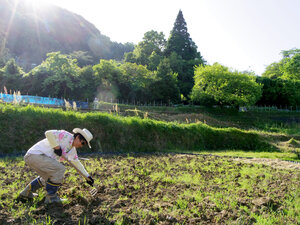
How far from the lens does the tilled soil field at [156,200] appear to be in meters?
3.73

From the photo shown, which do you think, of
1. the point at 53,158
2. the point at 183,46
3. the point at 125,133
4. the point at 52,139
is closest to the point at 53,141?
the point at 52,139

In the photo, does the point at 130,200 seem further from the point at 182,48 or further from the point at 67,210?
the point at 182,48

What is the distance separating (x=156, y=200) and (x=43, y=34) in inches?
4325

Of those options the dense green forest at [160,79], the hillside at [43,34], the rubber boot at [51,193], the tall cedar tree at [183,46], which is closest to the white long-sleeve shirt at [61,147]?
the rubber boot at [51,193]

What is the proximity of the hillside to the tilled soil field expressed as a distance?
8544 cm

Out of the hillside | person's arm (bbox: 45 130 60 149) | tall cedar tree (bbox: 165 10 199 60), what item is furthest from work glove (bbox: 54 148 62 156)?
the hillside

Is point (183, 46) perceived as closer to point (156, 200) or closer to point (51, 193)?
point (156, 200)

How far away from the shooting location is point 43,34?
98438mm

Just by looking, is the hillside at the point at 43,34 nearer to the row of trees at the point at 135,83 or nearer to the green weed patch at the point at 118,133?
the row of trees at the point at 135,83

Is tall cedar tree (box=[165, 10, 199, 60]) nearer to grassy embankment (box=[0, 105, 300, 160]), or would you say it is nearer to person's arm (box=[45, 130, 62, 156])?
grassy embankment (box=[0, 105, 300, 160])

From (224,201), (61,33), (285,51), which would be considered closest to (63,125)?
(224,201)

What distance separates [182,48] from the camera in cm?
5950

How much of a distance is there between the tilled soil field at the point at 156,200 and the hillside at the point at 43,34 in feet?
280

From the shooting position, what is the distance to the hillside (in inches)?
3573
